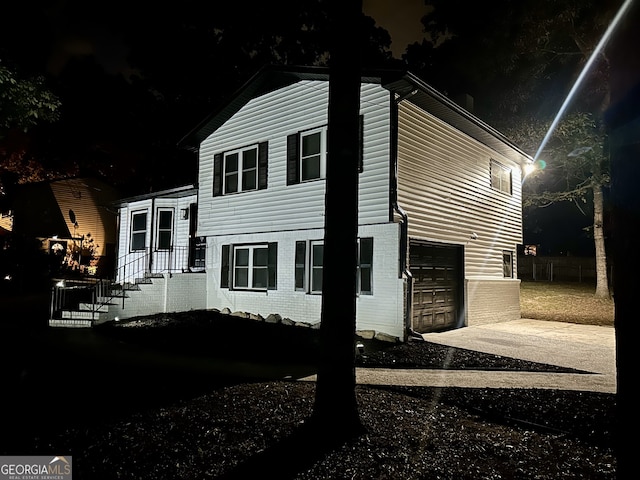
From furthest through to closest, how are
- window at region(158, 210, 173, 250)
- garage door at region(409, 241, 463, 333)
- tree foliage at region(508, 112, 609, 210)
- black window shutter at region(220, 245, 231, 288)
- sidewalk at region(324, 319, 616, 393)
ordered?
tree foliage at region(508, 112, 609, 210)
window at region(158, 210, 173, 250)
black window shutter at region(220, 245, 231, 288)
garage door at region(409, 241, 463, 333)
sidewalk at region(324, 319, 616, 393)

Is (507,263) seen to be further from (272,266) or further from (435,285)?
(272,266)

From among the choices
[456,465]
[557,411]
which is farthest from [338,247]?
[557,411]

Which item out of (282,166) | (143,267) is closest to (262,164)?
(282,166)

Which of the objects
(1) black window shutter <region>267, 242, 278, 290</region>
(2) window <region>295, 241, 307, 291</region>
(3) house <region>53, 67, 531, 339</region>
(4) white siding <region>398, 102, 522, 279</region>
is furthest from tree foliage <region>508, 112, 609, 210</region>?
(1) black window shutter <region>267, 242, 278, 290</region>

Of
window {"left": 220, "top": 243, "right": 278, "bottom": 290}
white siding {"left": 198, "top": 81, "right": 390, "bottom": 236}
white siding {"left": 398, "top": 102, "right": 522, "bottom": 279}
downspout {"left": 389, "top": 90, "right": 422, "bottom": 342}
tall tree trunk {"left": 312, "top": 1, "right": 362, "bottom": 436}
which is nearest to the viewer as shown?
tall tree trunk {"left": 312, "top": 1, "right": 362, "bottom": 436}

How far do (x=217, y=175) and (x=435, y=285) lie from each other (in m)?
7.77

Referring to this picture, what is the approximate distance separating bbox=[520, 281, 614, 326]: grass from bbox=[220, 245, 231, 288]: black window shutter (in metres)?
10.8

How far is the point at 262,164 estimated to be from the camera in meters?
14.0

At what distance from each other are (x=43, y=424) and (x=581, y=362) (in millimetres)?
8903

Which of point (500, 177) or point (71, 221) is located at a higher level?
point (500, 177)

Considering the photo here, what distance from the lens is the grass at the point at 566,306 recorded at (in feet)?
55.0

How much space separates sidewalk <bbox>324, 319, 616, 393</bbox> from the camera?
283 inches

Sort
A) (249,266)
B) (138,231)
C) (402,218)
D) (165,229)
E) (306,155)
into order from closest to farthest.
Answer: (402,218)
(306,155)
(249,266)
(165,229)
(138,231)

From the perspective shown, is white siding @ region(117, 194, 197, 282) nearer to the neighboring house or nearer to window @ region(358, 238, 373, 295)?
window @ region(358, 238, 373, 295)
